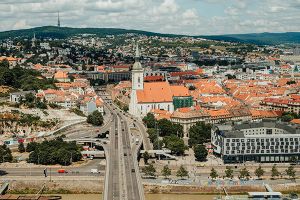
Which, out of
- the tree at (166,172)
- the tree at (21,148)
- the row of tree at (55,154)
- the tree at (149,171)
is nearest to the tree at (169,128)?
the row of tree at (55,154)

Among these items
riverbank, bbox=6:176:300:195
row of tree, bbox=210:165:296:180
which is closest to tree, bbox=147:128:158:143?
row of tree, bbox=210:165:296:180

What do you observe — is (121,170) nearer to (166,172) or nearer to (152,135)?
(166,172)

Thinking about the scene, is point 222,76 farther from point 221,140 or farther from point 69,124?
point 221,140

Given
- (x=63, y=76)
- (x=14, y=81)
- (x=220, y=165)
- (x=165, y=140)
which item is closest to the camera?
(x=220, y=165)

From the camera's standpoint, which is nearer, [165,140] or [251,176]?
[251,176]

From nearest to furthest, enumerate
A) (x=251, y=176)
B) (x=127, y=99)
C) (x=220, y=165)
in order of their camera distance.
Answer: (x=251, y=176) → (x=220, y=165) → (x=127, y=99)

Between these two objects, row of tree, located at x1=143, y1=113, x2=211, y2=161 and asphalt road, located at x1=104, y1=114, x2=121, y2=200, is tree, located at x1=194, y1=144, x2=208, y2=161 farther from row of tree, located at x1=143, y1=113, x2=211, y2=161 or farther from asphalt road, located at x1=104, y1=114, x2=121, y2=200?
asphalt road, located at x1=104, y1=114, x2=121, y2=200

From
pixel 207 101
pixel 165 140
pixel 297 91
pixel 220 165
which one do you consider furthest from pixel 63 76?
pixel 220 165
